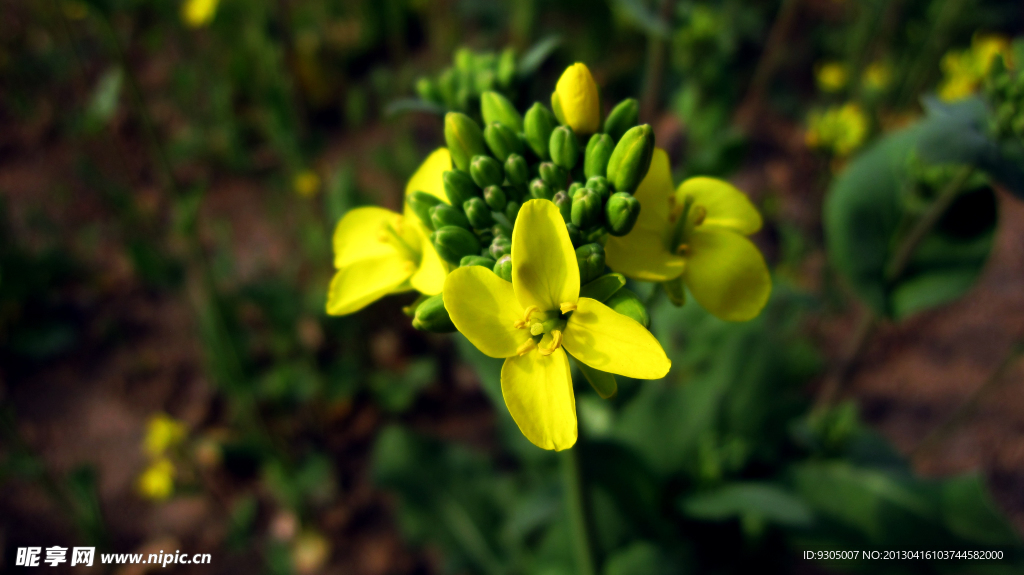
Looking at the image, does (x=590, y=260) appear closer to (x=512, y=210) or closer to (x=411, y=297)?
(x=512, y=210)

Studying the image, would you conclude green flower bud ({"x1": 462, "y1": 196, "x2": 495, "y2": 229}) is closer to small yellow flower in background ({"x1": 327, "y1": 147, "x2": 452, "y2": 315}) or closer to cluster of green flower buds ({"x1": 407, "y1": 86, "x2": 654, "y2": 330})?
cluster of green flower buds ({"x1": 407, "y1": 86, "x2": 654, "y2": 330})

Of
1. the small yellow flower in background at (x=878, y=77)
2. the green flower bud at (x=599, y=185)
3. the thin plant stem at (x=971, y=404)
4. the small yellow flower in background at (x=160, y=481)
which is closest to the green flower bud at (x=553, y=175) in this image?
the green flower bud at (x=599, y=185)

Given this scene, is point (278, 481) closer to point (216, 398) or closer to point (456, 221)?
point (216, 398)

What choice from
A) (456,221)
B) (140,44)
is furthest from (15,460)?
(140,44)

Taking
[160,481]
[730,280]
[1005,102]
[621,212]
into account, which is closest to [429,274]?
[621,212]

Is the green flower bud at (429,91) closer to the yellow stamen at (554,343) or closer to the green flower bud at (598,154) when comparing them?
the green flower bud at (598,154)

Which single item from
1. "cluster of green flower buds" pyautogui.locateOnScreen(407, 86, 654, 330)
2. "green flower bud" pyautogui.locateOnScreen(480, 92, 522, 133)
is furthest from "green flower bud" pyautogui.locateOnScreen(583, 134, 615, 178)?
"green flower bud" pyautogui.locateOnScreen(480, 92, 522, 133)
